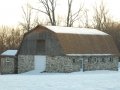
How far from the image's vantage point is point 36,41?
155 ft

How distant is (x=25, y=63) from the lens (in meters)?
47.8

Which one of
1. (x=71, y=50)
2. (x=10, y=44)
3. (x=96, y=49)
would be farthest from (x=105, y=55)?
(x=10, y=44)

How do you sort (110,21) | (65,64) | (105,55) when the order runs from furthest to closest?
(110,21) < (105,55) < (65,64)

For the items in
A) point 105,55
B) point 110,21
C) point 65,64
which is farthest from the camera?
point 110,21

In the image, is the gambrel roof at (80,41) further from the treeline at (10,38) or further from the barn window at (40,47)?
the treeline at (10,38)

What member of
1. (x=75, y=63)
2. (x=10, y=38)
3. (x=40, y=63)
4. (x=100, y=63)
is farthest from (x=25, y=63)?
(x=10, y=38)

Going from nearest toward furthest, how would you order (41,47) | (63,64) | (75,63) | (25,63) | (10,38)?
(63,64) → (75,63) → (41,47) → (25,63) → (10,38)

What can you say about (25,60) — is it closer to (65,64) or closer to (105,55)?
(65,64)

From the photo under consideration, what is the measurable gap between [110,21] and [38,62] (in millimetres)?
36831

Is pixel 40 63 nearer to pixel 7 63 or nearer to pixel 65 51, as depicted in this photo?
pixel 65 51

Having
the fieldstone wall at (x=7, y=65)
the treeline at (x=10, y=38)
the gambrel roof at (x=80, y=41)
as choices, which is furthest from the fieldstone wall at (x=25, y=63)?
the treeline at (x=10, y=38)

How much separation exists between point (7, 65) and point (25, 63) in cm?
278

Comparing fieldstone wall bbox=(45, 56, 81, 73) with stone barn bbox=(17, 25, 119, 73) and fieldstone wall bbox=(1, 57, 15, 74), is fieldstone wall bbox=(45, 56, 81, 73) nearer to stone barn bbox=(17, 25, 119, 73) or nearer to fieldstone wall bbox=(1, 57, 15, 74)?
stone barn bbox=(17, 25, 119, 73)

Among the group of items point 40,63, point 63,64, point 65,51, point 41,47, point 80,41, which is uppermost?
point 80,41
